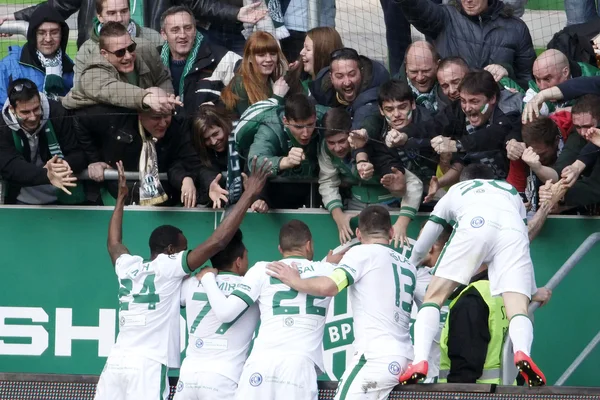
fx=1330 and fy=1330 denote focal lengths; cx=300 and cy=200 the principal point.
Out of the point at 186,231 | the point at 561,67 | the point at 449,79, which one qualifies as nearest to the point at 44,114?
the point at 186,231

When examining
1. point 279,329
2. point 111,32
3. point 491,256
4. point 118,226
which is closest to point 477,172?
point 491,256

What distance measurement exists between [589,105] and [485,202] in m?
1.41

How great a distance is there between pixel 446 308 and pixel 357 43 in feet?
10.9

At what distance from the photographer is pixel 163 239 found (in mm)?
10023

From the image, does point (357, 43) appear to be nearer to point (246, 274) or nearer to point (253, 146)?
point (253, 146)

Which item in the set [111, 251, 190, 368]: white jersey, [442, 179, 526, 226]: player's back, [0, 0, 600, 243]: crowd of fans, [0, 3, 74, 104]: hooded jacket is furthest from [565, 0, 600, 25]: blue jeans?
[111, 251, 190, 368]: white jersey

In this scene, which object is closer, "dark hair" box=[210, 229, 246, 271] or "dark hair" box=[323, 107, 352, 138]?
"dark hair" box=[210, 229, 246, 271]

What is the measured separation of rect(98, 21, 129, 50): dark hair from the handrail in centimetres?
157

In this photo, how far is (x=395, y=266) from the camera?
9422mm

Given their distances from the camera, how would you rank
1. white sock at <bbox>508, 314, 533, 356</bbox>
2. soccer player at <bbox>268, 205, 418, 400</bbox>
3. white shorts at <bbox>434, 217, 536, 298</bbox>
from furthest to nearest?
white shorts at <bbox>434, 217, 536, 298</bbox>
soccer player at <bbox>268, 205, 418, 400</bbox>
white sock at <bbox>508, 314, 533, 356</bbox>

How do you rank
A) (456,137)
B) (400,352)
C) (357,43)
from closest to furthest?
1. (400,352)
2. (456,137)
3. (357,43)

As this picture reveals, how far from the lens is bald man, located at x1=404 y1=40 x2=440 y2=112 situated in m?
11.3

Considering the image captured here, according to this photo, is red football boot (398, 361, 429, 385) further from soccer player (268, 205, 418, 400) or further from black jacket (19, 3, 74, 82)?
black jacket (19, 3, 74, 82)

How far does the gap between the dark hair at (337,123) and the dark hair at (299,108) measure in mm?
153
